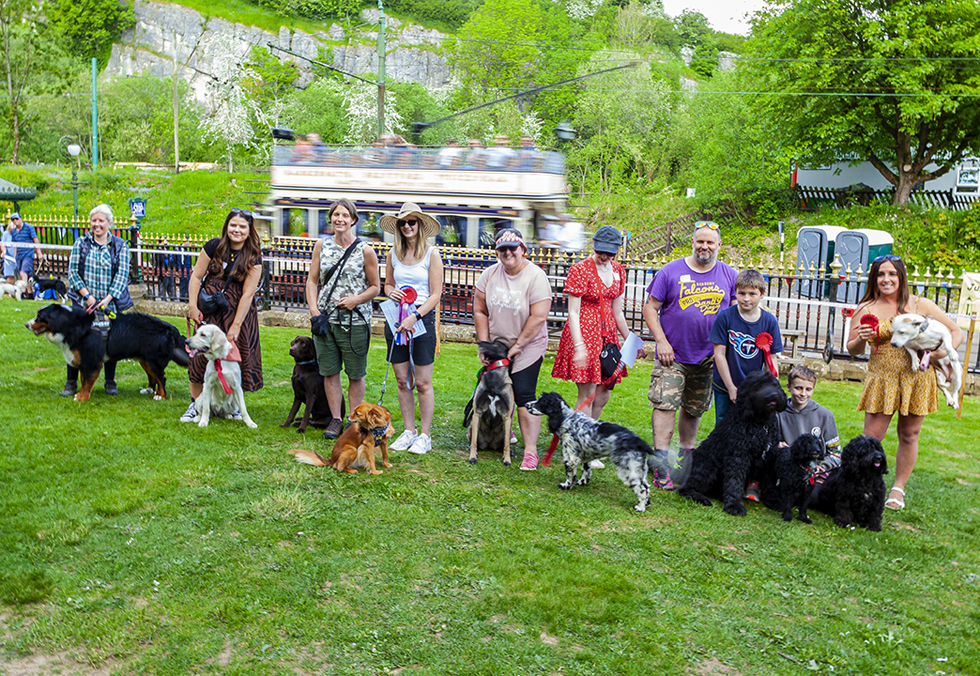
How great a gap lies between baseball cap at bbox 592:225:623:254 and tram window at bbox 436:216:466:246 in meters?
8.77

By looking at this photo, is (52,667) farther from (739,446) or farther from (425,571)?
(739,446)

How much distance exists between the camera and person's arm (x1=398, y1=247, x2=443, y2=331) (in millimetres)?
5543

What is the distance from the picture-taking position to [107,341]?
6988 mm

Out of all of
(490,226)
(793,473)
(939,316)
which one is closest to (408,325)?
(793,473)

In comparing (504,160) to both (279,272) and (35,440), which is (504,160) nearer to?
(279,272)

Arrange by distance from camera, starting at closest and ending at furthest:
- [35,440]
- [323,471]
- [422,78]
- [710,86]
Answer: [323,471], [35,440], [710,86], [422,78]

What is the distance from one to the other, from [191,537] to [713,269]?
3.99 m

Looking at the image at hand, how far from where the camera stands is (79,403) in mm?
6840

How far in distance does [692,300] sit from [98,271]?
5349 millimetres

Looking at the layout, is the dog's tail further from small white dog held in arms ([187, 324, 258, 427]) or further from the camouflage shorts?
the camouflage shorts

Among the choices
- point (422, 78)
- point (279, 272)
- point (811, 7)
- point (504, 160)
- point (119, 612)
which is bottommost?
point (119, 612)

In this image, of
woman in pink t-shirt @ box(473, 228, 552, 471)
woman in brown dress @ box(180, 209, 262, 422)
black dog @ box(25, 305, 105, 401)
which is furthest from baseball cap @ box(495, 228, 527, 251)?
black dog @ box(25, 305, 105, 401)

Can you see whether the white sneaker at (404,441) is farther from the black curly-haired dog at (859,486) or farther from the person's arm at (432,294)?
the black curly-haired dog at (859,486)

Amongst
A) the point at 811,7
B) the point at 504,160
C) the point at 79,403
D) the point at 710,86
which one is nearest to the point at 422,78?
the point at 710,86
